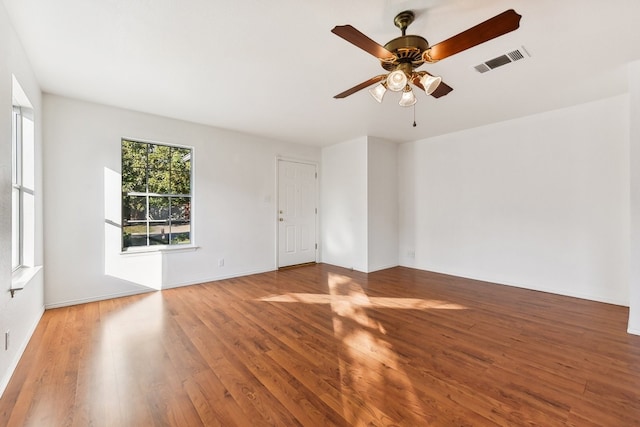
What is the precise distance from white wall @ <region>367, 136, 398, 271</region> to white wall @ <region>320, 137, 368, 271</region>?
0.12 metres

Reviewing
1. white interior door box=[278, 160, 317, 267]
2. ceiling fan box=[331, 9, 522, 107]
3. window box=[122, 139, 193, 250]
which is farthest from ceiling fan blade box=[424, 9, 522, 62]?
white interior door box=[278, 160, 317, 267]

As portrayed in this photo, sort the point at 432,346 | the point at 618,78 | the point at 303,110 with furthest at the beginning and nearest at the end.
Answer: the point at 303,110, the point at 618,78, the point at 432,346

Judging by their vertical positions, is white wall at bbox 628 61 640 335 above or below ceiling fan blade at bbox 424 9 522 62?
below

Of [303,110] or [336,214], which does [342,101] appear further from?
[336,214]

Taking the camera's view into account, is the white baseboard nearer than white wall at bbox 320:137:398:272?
Yes

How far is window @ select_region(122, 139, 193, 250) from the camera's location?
12.5 feet

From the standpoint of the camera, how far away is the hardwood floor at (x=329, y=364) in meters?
1.62

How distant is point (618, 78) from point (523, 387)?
127 inches

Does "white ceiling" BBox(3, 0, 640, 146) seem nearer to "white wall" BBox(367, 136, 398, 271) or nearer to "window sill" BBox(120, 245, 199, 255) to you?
"white wall" BBox(367, 136, 398, 271)

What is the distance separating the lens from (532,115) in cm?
395

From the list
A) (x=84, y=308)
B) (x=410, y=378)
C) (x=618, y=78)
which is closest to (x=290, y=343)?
(x=410, y=378)

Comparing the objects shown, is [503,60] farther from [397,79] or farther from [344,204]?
[344,204]

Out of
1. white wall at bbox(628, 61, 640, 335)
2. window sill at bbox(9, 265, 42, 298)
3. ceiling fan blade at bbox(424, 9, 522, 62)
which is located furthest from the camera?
white wall at bbox(628, 61, 640, 335)

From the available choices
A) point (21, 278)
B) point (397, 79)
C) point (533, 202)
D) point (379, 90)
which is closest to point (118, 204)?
point (21, 278)
